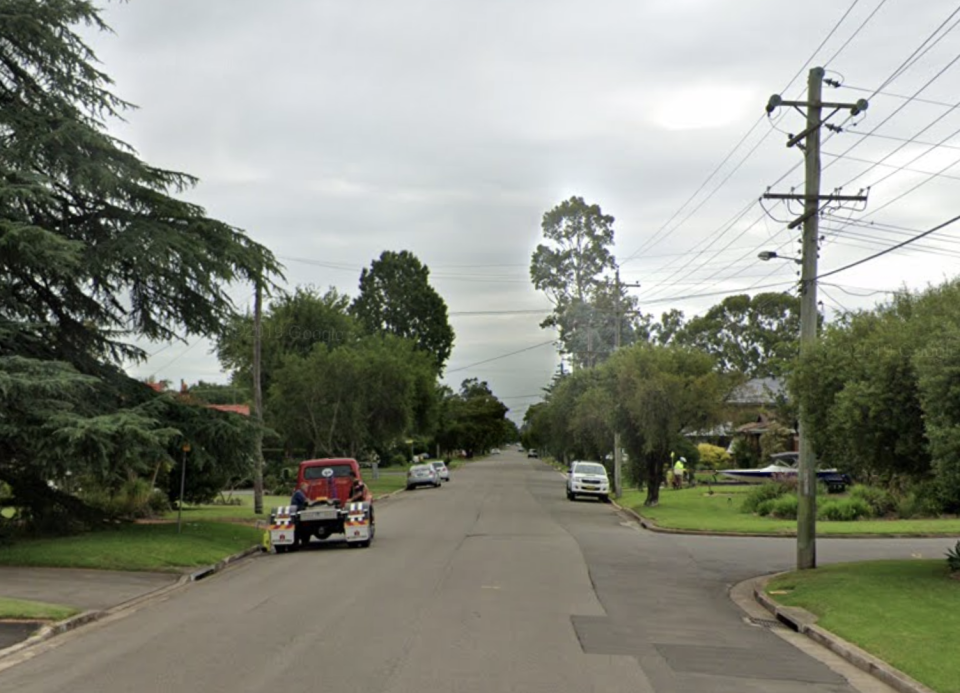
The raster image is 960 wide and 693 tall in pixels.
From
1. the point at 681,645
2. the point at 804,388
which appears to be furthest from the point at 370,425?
the point at 681,645

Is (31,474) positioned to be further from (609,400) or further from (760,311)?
(760,311)

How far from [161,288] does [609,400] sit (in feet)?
78.6

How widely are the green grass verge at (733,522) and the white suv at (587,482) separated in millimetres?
1269

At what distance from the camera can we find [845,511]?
113 ft

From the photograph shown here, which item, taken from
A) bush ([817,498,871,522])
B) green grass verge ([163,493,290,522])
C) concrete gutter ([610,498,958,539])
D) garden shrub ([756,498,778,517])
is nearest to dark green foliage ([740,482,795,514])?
garden shrub ([756,498,778,517])

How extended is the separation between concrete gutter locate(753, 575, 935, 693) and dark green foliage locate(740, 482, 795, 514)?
21400 mm

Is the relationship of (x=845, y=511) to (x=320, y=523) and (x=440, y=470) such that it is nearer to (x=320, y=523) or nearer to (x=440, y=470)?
(x=320, y=523)

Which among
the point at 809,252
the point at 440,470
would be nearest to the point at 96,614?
the point at 809,252

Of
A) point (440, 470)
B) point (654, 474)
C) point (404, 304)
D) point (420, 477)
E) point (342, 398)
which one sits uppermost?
point (404, 304)

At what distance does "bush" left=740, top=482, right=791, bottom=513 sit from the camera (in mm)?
38531

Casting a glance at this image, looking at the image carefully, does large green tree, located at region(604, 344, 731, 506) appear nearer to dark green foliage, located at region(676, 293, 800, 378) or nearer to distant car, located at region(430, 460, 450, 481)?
distant car, located at region(430, 460, 450, 481)

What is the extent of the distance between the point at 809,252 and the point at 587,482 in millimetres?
27702

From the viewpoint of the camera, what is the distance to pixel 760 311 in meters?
96.0

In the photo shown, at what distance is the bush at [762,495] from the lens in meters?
38.5
